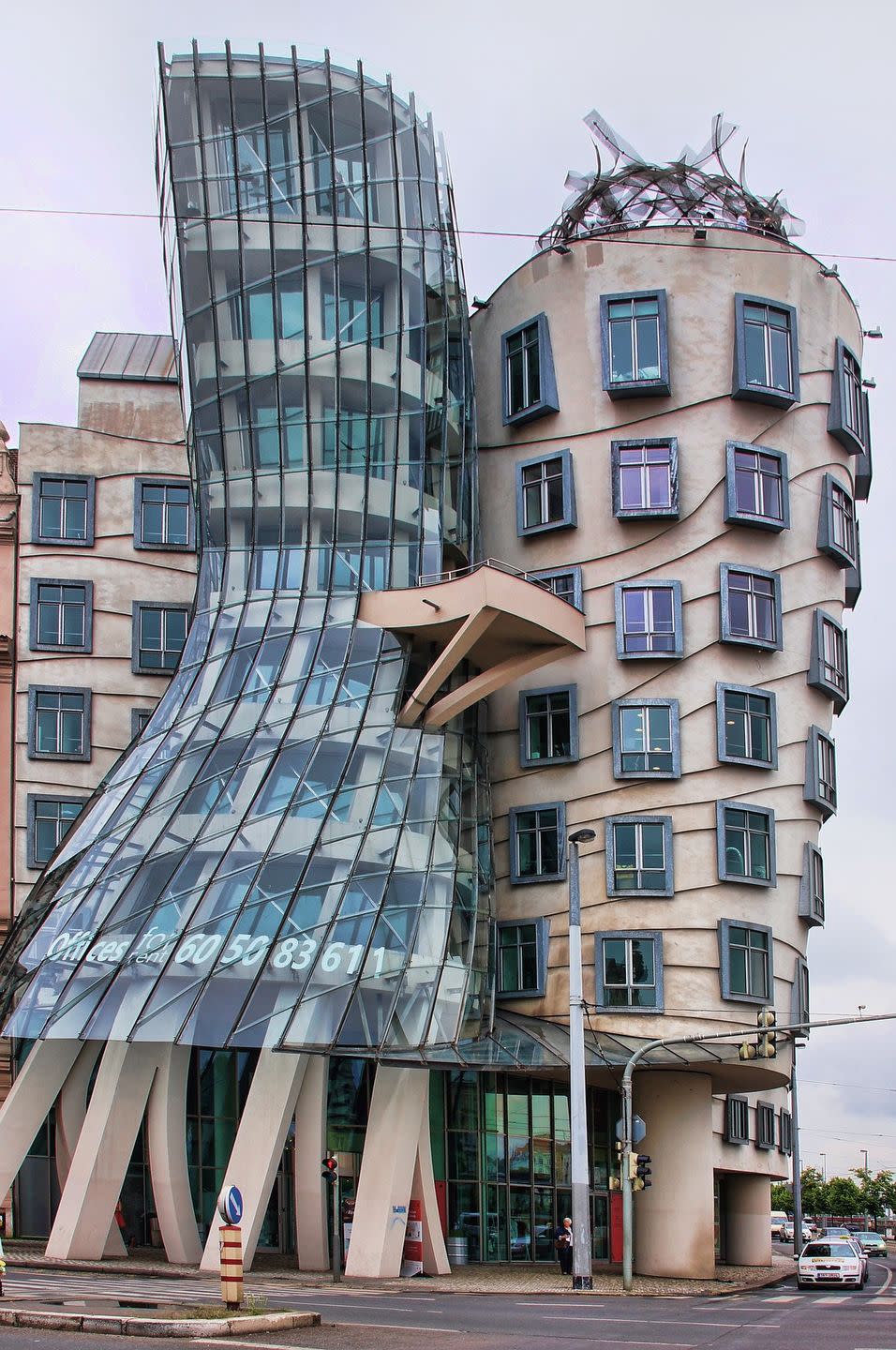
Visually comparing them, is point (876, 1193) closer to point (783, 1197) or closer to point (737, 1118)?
point (783, 1197)

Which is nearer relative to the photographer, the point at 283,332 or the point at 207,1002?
the point at 207,1002

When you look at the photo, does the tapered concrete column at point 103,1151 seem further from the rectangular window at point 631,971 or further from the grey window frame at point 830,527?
the grey window frame at point 830,527

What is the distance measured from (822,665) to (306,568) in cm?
1496

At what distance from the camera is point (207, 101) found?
4944cm

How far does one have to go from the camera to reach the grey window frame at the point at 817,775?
49406mm

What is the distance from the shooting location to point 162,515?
56.4 m

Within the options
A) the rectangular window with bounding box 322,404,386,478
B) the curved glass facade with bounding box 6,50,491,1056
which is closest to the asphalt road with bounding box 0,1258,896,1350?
the curved glass facade with bounding box 6,50,491,1056

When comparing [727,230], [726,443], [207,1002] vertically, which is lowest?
[207,1002]

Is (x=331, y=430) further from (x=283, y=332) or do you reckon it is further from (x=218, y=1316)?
(x=218, y=1316)

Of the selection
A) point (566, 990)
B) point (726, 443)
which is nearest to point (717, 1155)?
point (566, 990)

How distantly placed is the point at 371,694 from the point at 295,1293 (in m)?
17.8

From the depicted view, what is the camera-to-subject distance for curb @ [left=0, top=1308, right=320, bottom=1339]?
69.2ft

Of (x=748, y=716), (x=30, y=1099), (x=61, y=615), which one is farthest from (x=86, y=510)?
(x=748, y=716)

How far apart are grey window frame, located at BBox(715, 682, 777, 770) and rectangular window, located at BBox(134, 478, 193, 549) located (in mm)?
18257
